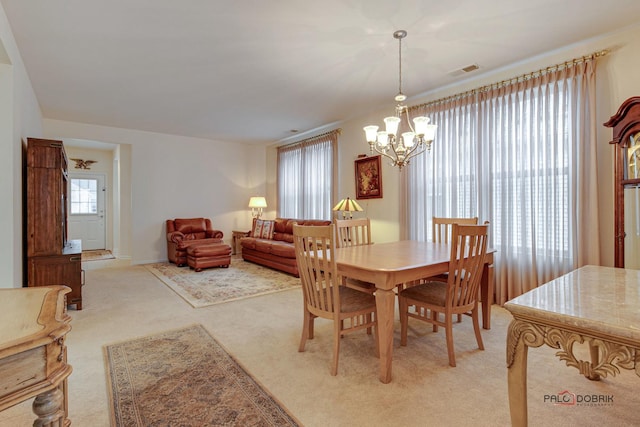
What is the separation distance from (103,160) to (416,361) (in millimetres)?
8510

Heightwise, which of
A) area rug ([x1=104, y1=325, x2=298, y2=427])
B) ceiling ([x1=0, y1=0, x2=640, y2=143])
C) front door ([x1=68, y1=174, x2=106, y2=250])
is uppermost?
ceiling ([x1=0, y1=0, x2=640, y2=143])

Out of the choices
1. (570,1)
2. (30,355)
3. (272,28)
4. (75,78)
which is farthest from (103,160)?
(570,1)

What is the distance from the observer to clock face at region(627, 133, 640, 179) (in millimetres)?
2449

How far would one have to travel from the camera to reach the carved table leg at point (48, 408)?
35.3 inches

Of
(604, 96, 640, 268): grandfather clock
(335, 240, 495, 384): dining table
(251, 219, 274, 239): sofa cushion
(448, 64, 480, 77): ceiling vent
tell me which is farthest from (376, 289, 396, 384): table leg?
(251, 219, 274, 239): sofa cushion

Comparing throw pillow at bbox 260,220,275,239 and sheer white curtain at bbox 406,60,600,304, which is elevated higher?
sheer white curtain at bbox 406,60,600,304

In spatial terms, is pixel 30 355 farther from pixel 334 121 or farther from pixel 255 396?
pixel 334 121

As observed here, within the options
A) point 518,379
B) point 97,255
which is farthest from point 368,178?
point 97,255

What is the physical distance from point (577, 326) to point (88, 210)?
941 centimetres

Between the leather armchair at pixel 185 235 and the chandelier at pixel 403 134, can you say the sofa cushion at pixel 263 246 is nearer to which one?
the leather armchair at pixel 185 235

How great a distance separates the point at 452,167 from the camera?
157 inches

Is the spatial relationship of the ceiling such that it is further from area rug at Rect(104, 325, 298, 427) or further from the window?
the window

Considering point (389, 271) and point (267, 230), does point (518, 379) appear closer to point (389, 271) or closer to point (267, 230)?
point (389, 271)

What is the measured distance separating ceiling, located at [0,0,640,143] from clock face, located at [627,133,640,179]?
1044 mm
